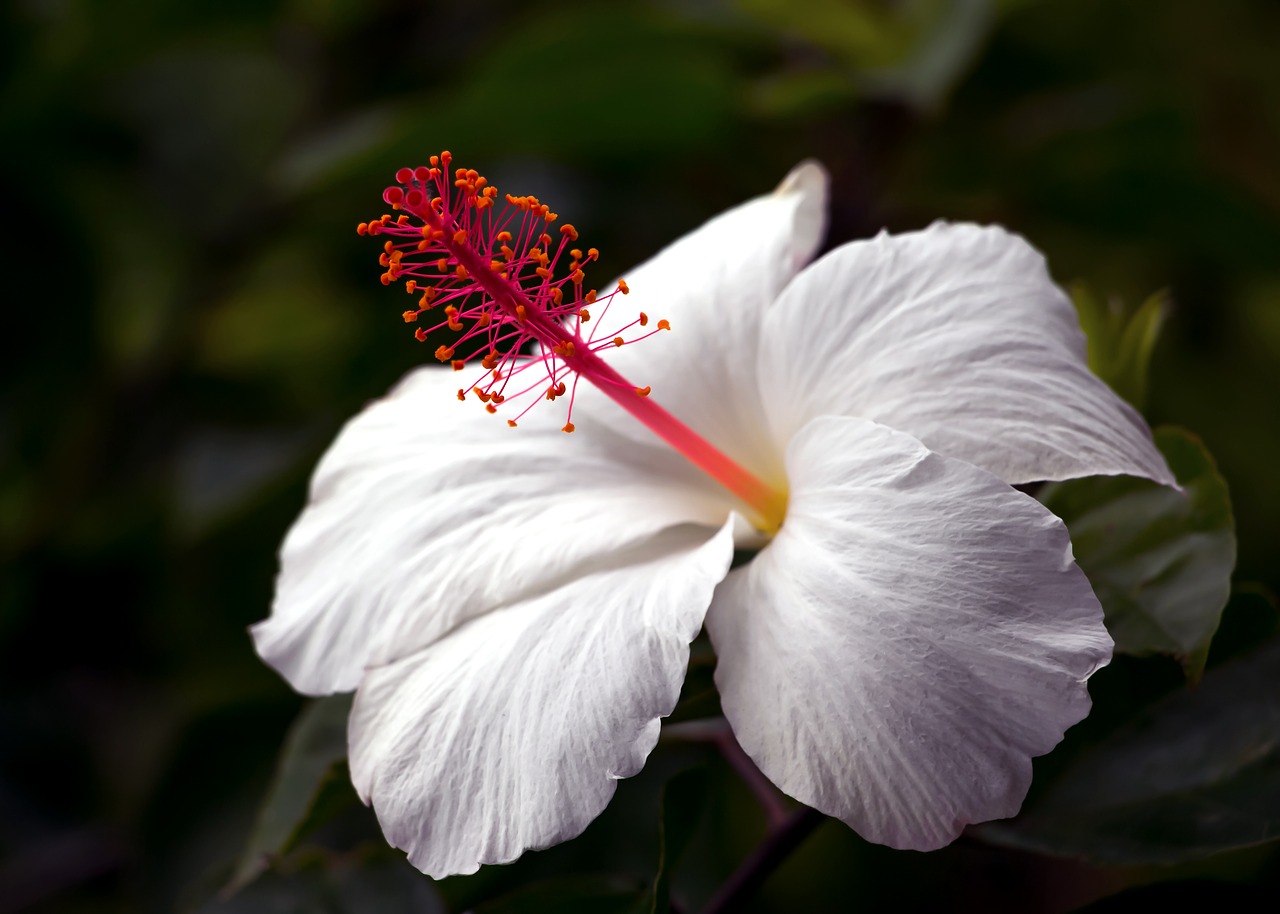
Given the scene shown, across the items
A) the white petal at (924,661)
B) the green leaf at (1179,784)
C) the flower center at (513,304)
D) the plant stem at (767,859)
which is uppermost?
the flower center at (513,304)

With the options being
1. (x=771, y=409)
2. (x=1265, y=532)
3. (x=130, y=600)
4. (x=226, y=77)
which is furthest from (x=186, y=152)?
(x=1265, y=532)

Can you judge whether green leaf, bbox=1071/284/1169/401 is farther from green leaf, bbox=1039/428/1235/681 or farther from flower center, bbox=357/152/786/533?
flower center, bbox=357/152/786/533

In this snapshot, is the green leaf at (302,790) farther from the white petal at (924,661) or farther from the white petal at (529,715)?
the white petal at (924,661)

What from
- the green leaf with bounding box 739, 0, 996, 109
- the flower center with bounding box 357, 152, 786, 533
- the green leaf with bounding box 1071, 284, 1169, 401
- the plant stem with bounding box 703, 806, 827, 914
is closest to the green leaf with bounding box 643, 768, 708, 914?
the plant stem with bounding box 703, 806, 827, 914

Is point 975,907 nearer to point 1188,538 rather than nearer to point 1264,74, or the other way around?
point 1188,538

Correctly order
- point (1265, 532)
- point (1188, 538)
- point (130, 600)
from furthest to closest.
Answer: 1. point (130, 600)
2. point (1265, 532)
3. point (1188, 538)

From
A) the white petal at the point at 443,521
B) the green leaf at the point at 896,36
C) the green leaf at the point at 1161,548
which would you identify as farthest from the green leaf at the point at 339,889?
the green leaf at the point at 896,36
